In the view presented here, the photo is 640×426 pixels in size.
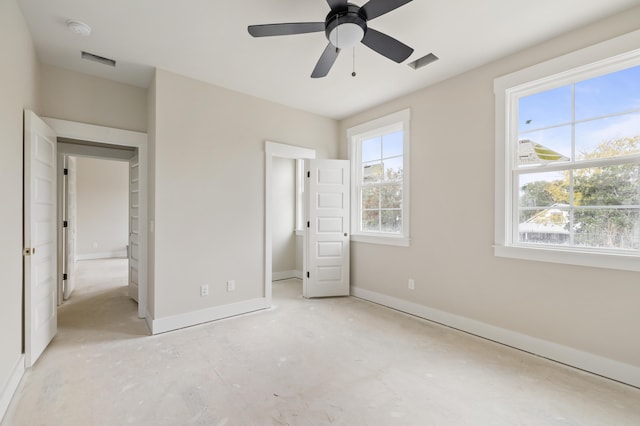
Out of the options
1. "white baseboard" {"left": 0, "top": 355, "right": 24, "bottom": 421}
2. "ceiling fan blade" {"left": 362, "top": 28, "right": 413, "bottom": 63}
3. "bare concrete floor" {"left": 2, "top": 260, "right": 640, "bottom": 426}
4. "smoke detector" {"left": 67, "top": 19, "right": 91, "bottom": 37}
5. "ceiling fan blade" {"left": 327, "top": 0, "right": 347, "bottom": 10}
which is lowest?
"bare concrete floor" {"left": 2, "top": 260, "right": 640, "bottom": 426}

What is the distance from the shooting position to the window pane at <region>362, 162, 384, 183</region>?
424cm

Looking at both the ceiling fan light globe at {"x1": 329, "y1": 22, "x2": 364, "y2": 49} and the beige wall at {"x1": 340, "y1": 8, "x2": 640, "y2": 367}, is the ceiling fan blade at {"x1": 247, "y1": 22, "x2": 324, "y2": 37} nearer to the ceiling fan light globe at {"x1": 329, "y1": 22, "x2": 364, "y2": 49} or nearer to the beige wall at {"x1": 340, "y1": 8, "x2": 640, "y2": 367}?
the ceiling fan light globe at {"x1": 329, "y1": 22, "x2": 364, "y2": 49}

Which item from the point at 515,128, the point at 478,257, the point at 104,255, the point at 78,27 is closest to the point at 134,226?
the point at 78,27

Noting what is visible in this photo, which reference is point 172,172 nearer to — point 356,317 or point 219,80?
point 219,80

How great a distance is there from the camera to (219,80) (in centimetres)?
336

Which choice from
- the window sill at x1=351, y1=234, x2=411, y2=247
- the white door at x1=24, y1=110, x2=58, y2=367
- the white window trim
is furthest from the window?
the white door at x1=24, y1=110, x2=58, y2=367

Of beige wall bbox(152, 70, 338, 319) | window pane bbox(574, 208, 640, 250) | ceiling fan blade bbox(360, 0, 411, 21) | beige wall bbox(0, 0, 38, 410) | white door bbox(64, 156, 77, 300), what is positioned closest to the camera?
ceiling fan blade bbox(360, 0, 411, 21)

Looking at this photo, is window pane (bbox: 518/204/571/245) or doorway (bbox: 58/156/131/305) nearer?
window pane (bbox: 518/204/571/245)

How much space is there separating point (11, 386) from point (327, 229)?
3422 millimetres

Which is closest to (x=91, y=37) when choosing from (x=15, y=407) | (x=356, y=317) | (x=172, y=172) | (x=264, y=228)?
(x=172, y=172)

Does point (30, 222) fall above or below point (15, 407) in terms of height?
above

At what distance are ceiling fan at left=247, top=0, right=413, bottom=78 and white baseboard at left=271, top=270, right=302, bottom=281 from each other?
13.7 feet

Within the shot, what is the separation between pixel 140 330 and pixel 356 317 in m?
2.44

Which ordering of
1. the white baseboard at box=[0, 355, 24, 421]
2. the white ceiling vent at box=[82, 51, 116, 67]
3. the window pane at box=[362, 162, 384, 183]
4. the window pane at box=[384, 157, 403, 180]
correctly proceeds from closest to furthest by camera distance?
the white baseboard at box=[0, 355, 24, 421]
the white ceiling vent at box=[82, 51, 116, 67]
the window pane at box=[384, 157, 403, 180]
the window pane at box=[362, 162, 384, 183]
